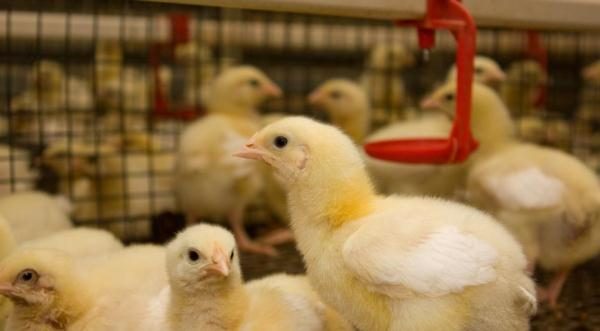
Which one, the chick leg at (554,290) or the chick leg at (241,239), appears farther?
the chick leg at (241,239)

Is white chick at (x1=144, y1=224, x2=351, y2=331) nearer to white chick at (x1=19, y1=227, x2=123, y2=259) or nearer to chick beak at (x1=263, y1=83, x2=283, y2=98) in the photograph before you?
white chick at (x1=19, y1=227, x2=123, y2=259)

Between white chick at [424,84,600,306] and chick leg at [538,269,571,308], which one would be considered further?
chick leg at [538,269,571,308]

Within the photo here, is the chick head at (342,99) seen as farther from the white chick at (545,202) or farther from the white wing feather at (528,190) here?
the white wing feather at (528,190)

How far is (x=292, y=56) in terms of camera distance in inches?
185

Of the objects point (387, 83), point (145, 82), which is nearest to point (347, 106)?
point (387, 83)

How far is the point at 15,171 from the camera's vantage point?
277 centimetres

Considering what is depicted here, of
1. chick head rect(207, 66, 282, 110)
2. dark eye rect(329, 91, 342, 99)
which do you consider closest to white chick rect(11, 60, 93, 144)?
chick head rect(207, 66, 282, 110)

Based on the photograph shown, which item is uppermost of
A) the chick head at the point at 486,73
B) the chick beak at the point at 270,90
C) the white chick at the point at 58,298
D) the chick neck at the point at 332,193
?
the chick head at the point at 486,73

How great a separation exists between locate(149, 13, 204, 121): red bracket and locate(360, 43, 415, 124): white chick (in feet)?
2.67

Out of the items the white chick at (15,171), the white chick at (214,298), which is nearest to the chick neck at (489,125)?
the white chick at (214,298)

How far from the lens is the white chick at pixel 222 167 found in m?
2.55

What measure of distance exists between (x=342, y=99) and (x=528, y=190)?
3.59ft

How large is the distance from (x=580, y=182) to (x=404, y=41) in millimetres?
2740

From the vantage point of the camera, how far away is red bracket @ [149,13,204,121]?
3.28m
